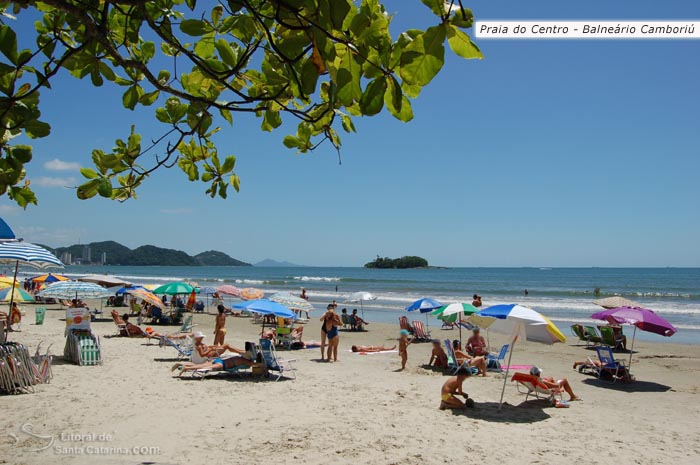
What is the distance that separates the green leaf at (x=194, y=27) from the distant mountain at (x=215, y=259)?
177895mm

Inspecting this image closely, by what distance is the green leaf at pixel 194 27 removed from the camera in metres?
1.94

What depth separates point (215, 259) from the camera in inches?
6969

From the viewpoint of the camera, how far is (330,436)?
5625 millimetres

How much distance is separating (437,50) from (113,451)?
505cm

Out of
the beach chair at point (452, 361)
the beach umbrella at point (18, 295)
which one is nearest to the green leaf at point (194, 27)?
the beach chair at point (452, 361)

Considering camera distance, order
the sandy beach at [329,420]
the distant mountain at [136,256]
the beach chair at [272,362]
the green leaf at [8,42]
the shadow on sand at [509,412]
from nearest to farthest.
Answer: the green leaf at [8,42]
the sandy beach at [329,420]
the shadow on sand at [509,412]
the beach chair at [272,362]
the distant mountain at [136,256]

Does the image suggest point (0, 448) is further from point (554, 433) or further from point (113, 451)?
point (554, 433)

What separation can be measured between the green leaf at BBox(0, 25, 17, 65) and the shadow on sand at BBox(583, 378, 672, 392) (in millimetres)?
9995

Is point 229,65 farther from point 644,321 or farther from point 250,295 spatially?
point 250,295

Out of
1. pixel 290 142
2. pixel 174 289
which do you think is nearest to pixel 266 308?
pixel 174 289

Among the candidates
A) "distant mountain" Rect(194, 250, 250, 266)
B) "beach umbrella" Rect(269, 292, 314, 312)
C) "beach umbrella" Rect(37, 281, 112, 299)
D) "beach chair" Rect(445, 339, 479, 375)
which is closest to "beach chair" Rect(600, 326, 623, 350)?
"beach chair" Rect(445, 339, 479, 375)

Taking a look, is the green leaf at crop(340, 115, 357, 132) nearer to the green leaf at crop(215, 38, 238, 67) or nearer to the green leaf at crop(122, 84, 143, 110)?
the green leaf at crop(215, 38, 238, 67)

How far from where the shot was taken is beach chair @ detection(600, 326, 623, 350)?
13734 millimetres

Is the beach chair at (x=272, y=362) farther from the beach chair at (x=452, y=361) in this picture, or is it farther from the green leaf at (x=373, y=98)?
the green leaf at (x=373, y=98)
